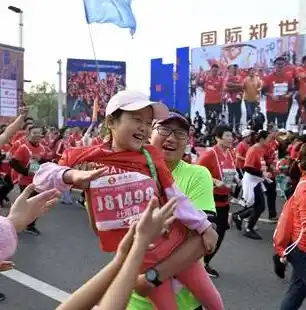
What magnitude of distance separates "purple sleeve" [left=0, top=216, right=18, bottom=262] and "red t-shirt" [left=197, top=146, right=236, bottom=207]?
4607 mm

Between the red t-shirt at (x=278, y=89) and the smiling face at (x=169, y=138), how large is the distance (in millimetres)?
20348

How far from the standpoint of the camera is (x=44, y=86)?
78.0 metres

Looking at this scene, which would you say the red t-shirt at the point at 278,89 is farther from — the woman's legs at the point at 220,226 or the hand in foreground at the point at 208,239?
the hand in foreground at the point at 208,239

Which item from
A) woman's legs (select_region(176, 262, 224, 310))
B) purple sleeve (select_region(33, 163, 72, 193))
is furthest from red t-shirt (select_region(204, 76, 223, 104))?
purple sleeve (select_region(33, 163, 72, 193))

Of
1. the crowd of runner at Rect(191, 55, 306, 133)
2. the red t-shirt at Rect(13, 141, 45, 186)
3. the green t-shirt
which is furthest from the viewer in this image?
the crowd of runner at Rect(191, 55, 306, 133)

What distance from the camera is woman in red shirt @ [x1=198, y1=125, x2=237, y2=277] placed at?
6297 mm

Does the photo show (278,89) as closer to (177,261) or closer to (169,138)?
(169,138)

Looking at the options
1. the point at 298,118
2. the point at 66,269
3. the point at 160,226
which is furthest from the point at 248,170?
the point at 298,118

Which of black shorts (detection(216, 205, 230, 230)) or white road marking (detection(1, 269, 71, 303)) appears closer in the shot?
white road marking (detection(1, 269, 71, 303))

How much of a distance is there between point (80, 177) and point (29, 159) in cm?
680

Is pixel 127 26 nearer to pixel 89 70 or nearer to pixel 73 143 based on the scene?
pixel 73 143

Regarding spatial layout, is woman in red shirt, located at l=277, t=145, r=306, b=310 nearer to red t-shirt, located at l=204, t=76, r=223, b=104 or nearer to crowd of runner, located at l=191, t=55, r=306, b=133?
crowd of runner, located at l=191, t=55, r=306, b=133

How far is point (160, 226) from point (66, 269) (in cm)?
482

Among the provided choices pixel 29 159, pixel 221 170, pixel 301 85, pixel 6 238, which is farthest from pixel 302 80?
pixel 6 238
